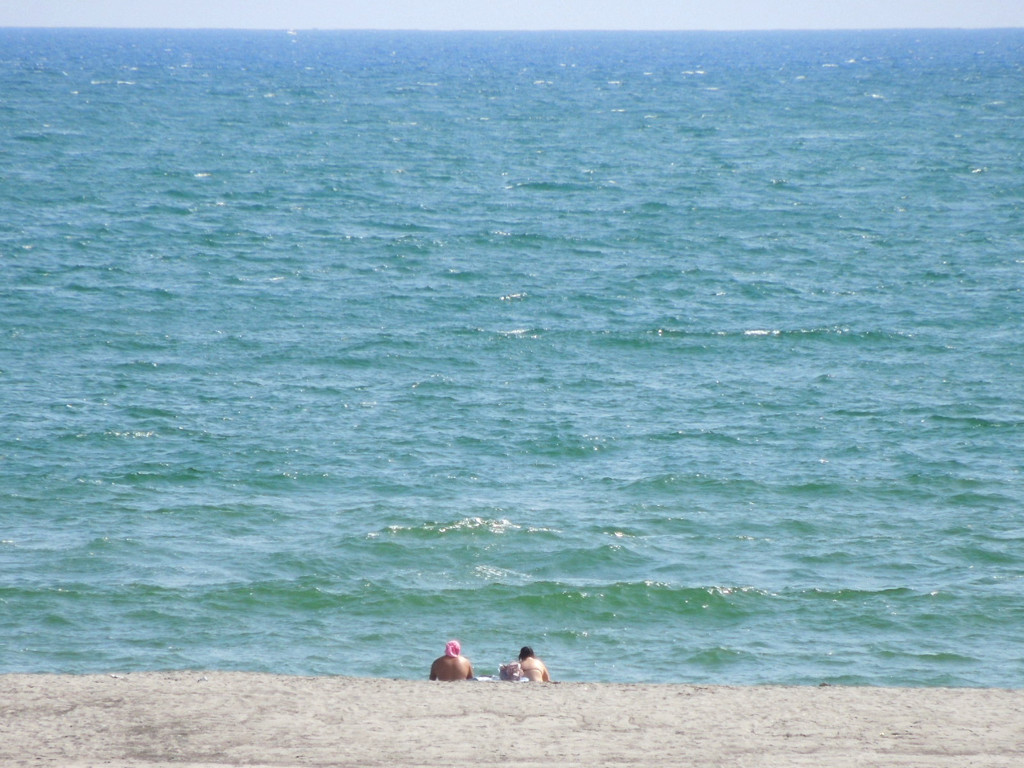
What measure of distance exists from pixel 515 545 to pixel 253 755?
1101 centimetres

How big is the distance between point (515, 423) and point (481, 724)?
16502 millimetres

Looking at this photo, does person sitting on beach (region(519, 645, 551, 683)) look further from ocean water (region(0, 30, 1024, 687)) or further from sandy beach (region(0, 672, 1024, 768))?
ocean water (region(0, 30, 1024, 687))

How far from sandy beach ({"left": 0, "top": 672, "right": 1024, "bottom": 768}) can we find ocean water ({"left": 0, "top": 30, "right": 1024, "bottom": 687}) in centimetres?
381

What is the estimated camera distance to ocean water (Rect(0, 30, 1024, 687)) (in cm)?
2028

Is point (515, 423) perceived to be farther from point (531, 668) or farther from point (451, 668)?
point (451, 668)

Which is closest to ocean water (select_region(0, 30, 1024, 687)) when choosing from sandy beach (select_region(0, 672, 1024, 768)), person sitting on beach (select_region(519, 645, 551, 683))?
person sitting on beach (select_region(519, 645, 551, 683))

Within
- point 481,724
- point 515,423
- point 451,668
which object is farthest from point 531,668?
point 515,423

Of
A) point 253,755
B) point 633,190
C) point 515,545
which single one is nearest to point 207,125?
point 633,190

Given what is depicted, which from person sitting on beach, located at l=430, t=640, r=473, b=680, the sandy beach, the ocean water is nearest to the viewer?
the sandy beach

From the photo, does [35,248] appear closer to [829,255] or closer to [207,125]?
[829,255]

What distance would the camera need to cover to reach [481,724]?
523 inches

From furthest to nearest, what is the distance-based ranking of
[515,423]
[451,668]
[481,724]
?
[515,423]
[451,668]
[481,724]

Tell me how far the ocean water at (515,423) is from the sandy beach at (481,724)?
3.81 metres

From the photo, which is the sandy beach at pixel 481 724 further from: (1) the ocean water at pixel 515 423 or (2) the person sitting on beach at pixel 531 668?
(1) the ocean water at pixel 515 423
